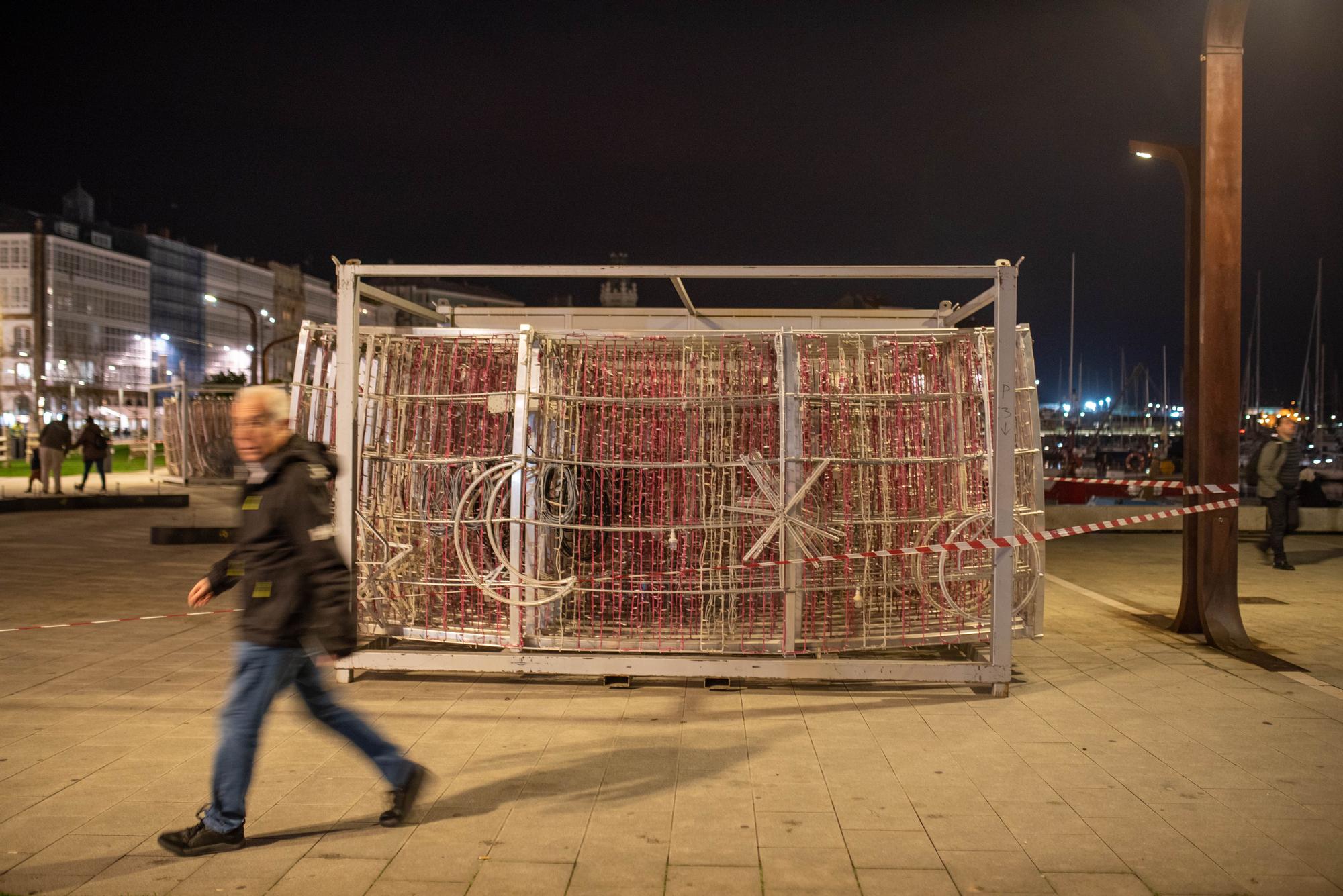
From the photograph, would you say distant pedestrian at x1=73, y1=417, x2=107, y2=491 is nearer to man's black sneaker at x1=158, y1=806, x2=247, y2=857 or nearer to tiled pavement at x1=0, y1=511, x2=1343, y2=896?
tiled pavement at x1=0, y1=511, x2=1343, y2=896

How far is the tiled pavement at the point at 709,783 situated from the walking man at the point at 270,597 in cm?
26

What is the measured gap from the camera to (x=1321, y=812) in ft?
15.9

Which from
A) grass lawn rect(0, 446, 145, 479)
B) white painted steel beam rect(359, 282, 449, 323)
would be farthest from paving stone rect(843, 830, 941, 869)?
grass lawn rect(0, 446, 145, 479)

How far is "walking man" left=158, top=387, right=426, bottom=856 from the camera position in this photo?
4328 millimetres

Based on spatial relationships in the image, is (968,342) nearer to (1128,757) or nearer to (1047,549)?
(1128,757)

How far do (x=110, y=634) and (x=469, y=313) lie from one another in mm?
4161

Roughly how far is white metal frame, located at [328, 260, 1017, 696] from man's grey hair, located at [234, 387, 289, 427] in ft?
7.67

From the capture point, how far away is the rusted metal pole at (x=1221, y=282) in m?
8.86

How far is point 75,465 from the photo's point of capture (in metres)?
34.9

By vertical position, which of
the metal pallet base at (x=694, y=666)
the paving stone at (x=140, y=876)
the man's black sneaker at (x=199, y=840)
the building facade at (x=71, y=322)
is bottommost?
the paving stone at (x=140, y=876)

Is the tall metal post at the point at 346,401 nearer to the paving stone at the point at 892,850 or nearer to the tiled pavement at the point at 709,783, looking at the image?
the tiled pavement at the point at 709,783

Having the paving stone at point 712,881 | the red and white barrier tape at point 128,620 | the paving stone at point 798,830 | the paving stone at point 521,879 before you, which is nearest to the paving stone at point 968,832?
the paving stone at point 798,830

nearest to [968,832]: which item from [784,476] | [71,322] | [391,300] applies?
[784,476]

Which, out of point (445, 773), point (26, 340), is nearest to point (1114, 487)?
point (445, 773)
